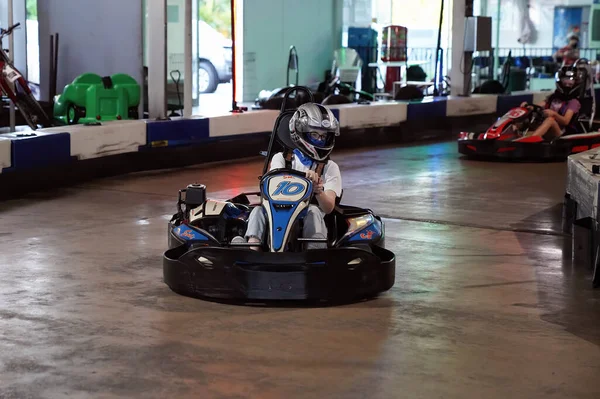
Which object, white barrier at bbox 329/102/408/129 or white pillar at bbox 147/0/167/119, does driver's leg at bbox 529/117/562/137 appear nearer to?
white barrier at bbox 329/102/408/129

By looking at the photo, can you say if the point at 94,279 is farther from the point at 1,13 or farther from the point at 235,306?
the point at 1,13

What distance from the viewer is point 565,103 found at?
31.5 feet

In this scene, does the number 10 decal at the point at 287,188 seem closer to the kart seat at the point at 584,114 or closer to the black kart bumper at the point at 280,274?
the black kart bumper at the point at 280,274

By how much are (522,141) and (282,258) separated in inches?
229

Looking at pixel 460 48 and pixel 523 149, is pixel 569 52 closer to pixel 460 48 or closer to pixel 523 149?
pixel 460 48

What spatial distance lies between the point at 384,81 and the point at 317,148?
35.6 feet

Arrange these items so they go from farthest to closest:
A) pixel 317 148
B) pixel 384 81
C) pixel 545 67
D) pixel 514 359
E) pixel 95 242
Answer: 1. pixel 545 67
2. pixel 384 81
3. pixel 95 242
4. pixel 317 148
5. pixel 514 359

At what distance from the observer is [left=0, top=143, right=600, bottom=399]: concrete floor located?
3070 millimetres

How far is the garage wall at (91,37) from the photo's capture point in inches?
407

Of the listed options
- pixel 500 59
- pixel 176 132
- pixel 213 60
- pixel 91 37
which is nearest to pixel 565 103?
pixel 176 132

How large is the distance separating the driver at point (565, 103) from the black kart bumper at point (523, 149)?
148 millimetres

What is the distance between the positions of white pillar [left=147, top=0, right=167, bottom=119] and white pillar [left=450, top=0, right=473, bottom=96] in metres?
4.65

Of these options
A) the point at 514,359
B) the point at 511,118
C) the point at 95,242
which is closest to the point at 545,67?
the point at 511,118

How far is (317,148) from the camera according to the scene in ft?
14.5
